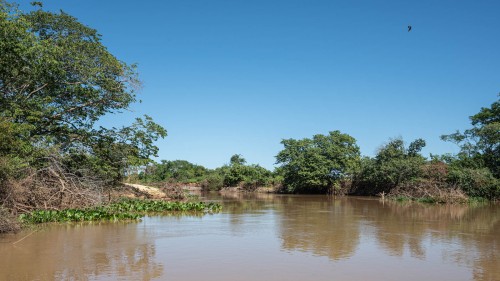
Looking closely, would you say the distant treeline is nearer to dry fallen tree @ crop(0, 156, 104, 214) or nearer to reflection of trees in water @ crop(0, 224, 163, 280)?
dry fallen tree @ crop(0, 156, 104, 214)

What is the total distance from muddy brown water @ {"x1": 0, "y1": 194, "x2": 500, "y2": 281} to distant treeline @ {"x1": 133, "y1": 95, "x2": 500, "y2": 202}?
1354cm

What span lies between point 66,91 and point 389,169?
2751 cm

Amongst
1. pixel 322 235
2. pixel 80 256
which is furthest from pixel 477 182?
pixel 80 256

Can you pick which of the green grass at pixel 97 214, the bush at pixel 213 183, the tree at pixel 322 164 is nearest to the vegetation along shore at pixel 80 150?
the green grass at pixel 97 214

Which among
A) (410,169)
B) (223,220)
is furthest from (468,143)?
(223,220)

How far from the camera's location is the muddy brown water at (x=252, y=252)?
8.13m

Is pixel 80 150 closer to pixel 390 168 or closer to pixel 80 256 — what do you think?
pixel 80 256

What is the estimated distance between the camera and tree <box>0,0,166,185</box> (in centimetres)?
1748

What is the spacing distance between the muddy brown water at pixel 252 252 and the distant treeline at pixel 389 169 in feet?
44.4

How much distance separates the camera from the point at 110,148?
23609 mm

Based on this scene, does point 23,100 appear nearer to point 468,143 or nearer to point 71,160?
point 71,160

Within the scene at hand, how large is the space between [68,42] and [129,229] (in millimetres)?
12200

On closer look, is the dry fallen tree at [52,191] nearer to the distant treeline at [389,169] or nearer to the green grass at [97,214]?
the green grass at [97,214]

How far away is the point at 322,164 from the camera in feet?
143
